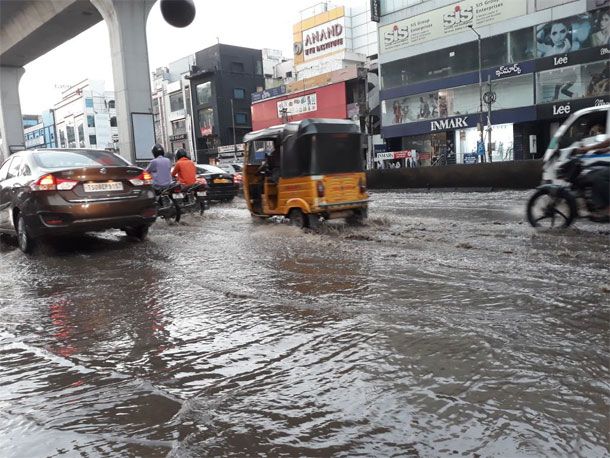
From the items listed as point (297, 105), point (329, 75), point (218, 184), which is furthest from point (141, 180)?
point (297, 105)

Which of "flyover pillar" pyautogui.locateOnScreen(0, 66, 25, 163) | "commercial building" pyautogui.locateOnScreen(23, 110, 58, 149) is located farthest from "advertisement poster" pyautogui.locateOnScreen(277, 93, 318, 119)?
"commercial building" pyautogui.locateOnScreen(23, 110, 58, 149)

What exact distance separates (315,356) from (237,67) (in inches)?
2541

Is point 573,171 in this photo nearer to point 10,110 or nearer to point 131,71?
point 131,71

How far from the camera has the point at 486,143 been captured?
125 ft

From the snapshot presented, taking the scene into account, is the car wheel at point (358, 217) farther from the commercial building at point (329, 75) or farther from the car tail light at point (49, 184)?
the commercial building at point (329, 75)

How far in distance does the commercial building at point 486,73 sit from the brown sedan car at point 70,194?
102ft

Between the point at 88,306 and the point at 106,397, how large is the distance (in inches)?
77.3

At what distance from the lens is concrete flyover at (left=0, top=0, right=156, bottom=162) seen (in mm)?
17266

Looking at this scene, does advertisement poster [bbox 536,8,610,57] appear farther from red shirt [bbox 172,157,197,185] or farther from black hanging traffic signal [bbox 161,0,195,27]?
black hanging traffic signal [bbox 161,0,195,27]

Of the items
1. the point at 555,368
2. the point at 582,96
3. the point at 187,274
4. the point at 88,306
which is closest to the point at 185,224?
the point at 187,274

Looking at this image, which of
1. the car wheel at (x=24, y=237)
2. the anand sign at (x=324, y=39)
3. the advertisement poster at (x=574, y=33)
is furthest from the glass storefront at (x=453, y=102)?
the car wheel at (x=24, y=237)

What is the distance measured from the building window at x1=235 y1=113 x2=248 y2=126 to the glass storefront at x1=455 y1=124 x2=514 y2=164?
31.7 meters

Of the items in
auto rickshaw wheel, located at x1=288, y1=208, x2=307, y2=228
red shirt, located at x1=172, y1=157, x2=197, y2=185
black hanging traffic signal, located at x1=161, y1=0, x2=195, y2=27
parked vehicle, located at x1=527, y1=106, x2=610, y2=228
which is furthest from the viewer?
red shirt, located at x1=172, y1=157, x2=197, y2=185

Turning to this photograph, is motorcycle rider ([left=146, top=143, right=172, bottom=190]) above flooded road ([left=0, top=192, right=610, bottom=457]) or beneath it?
above
